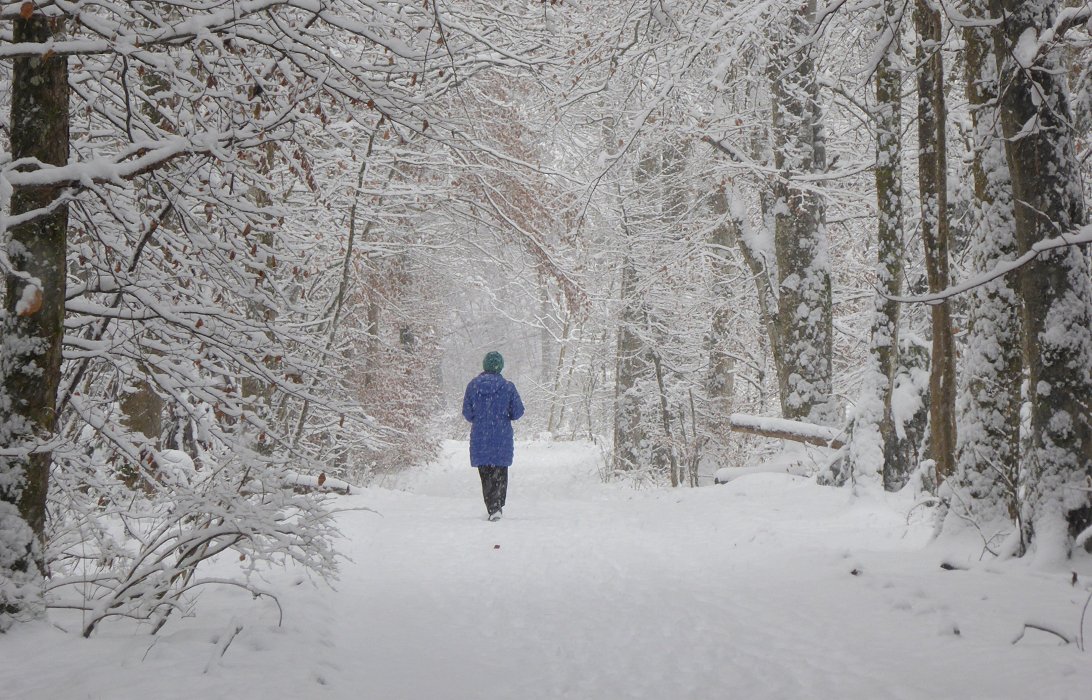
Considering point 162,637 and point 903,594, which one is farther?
point 903,594

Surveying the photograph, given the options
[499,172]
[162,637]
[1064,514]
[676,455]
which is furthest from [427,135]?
[676,455]

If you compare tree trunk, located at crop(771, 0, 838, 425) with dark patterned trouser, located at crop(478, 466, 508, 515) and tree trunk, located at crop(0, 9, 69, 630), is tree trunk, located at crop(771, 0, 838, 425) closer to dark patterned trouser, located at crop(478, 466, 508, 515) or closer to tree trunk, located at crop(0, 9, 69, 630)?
dark patterned trouser, located at crop(478, 466, 508, 515)

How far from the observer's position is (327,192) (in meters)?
9.00

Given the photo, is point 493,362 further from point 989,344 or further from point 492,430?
point 989,344

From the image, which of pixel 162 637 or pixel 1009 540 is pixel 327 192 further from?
pixel 1009 540

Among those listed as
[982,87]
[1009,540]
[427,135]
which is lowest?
[1009,540]

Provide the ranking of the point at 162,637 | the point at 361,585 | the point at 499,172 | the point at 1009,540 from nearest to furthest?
the point at 162,637 < the point at 1009,540 < the point at 361,585 < the point at 499,172

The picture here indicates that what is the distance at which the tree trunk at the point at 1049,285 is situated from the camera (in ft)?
15.1

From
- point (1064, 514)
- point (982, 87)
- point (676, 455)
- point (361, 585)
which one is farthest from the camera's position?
point (676, 455)

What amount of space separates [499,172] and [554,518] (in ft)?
13.9

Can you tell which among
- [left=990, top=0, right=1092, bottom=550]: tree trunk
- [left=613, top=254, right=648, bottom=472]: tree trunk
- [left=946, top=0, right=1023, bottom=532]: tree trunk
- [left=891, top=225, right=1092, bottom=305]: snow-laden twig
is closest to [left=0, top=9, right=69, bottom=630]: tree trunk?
[left=891, top=225, right=1092, bottom=305]: snow-laden twig

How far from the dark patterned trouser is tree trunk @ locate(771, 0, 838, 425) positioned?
3969 millimetres

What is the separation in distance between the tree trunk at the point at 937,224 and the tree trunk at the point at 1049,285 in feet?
2.71

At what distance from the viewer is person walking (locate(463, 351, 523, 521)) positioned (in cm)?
1050
